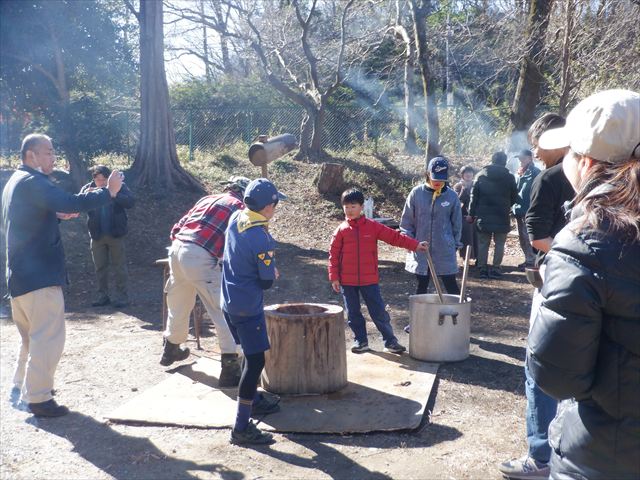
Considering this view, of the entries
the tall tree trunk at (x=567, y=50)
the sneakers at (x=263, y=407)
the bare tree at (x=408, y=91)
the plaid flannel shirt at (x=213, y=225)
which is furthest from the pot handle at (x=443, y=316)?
the bare tree at (x=408, y=91)

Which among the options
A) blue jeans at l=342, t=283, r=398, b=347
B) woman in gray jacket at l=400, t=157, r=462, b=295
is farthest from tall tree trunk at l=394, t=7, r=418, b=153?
blue jeans at l=342, t=283, r=398, b=347

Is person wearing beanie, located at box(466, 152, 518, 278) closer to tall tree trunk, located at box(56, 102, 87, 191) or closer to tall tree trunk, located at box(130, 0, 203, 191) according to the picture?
tall tree trunk, located at box(130, 0, 203, 191)

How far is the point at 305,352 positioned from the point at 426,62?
13.0 meters

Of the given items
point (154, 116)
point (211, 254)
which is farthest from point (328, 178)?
point (211, 254)

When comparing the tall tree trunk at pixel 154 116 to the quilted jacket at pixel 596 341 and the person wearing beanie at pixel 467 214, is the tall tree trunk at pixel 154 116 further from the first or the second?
the quilted jacket at pixel 596 341

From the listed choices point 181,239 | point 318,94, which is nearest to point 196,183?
point 318,94

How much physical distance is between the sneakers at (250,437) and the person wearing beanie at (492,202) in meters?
6.81

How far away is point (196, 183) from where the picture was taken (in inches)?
640

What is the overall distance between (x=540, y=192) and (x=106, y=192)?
2.96 meters

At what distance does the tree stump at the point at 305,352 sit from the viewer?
558cm

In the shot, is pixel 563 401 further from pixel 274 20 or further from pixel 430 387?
pixel 274 20

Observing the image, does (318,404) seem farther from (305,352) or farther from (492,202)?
(492,202)

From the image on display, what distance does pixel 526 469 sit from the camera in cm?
423

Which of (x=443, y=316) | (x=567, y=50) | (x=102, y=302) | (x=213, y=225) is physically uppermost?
(x=567, y=50)
